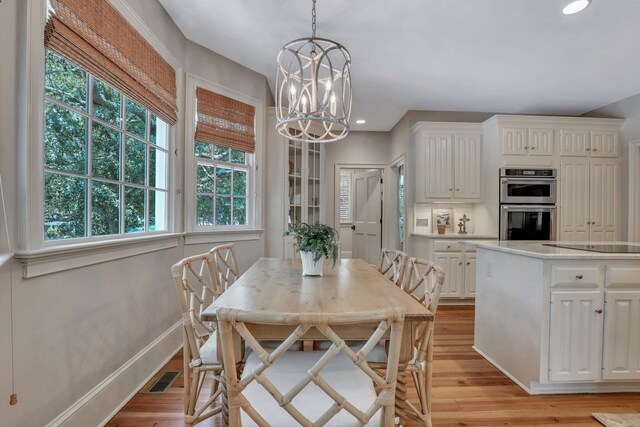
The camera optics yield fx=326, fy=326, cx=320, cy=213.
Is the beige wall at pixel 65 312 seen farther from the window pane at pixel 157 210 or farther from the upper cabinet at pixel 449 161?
the upper cabinet at pixel 449 161

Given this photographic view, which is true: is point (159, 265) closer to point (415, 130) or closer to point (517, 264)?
point (517, 264)

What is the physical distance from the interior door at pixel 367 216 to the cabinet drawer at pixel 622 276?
12.7 ft

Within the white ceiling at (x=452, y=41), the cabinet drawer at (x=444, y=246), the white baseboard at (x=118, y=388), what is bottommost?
the white baseboard at (x=118, y=388)

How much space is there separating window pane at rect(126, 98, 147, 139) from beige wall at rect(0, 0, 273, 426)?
563 millimetres

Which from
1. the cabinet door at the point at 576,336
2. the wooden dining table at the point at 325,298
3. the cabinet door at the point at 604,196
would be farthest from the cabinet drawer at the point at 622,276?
the cabinet door at the point at 604,196

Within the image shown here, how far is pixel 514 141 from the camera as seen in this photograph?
3992mm

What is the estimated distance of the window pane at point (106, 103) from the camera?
5.89 feet

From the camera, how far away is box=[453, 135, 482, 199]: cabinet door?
4.26 metres

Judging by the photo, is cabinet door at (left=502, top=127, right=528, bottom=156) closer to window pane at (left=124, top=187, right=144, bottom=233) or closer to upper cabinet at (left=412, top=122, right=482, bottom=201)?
upper cabinet at (left=412, top=122, right=482, bottom=201)

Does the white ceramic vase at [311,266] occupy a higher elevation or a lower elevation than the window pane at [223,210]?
lower

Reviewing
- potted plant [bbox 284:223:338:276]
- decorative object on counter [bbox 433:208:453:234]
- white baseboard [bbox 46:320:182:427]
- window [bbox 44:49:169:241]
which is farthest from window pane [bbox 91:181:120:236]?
decorative object on counter [bbox 433:208:453:234]

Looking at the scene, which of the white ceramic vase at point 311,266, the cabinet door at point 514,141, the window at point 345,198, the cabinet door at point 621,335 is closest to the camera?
the white ceramic vase at point 311,266

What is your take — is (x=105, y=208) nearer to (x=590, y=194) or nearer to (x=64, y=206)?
(x=64, y=206)

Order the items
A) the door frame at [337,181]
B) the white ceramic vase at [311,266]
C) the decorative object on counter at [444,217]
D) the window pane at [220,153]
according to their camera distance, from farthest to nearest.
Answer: the door frame at [337,181]
the decorative object on counter at [444,217]
the window pane at [220,153]
the white ceramic vase at [311,266]
